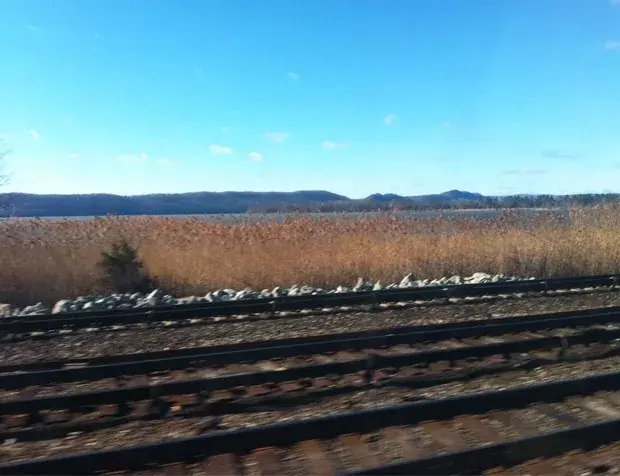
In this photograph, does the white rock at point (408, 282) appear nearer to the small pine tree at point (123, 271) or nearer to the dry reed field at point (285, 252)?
the dry reed field at point (285, 252)

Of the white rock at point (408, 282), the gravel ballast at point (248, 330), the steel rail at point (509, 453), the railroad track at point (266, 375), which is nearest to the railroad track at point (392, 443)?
the steel rail at point (509, 453)

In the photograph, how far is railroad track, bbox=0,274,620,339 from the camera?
11906 mm

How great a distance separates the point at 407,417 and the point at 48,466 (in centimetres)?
315

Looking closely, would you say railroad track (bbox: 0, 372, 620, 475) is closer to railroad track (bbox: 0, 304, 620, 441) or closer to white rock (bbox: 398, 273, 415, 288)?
railroad track (bbox: 0, 304, 620, 441)

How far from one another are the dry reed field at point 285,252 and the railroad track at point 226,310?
4.01m

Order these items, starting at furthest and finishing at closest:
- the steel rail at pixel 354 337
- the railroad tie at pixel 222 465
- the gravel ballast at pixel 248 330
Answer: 1. the gravel ballast at pixel 248 330
2. the steel rail at pixel 354 337
3. the railroad tie at pixel 222 465

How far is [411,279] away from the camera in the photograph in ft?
59.1

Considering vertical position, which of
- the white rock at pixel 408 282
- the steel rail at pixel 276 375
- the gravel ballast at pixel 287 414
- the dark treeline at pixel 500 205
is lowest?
the gravel ballast at pixel 287 414

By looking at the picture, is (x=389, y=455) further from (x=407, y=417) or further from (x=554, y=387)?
(x=554, y=387)

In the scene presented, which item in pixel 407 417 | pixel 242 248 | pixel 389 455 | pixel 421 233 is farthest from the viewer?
pixel 421 233

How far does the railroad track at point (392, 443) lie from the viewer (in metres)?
5.07

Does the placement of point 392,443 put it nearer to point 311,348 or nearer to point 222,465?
A: point 222,465

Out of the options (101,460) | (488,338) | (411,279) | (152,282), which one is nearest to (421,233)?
(411,279)

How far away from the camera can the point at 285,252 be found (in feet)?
61.0
